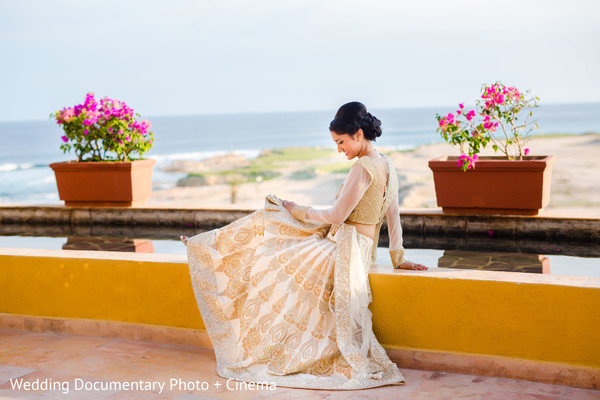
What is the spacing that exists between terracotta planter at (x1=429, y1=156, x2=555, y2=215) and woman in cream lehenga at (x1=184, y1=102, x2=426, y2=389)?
89.5 inches

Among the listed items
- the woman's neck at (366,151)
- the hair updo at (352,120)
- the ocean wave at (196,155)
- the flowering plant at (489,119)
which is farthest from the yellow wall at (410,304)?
the ocean wave at (196,155)

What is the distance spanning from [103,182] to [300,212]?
12.9ft

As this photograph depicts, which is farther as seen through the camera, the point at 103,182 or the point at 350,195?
the point at 103,182

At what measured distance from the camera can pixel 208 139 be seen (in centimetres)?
5197

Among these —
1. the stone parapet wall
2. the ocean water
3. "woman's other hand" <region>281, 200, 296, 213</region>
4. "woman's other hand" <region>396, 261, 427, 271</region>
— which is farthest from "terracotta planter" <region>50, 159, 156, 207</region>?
the ocean water

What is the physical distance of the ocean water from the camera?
3014cm

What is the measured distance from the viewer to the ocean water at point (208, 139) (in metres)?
30.1

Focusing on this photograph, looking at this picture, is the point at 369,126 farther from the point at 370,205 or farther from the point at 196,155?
the point at 196,155

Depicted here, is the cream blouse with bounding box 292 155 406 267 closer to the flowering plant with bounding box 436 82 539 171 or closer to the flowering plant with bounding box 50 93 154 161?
the flowering plant with bounding box 436 82 539 171

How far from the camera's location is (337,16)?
57.2 m

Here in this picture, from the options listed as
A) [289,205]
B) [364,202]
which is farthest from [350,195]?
[289,205]

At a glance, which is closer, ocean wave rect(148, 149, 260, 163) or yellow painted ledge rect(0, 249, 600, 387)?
yellow painted ledge rect(0, 249, 600, 387)

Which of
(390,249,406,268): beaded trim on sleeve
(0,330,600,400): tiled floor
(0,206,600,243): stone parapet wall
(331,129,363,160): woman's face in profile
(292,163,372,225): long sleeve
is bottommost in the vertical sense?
(0,330,600,400): tiled floor

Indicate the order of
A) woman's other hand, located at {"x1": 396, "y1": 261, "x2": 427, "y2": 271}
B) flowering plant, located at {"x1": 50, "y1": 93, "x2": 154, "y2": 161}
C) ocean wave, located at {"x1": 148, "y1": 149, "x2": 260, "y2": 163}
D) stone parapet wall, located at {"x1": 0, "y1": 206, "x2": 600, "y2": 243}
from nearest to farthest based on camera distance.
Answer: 1. woman's other hand, located at {"x1": 396, "y1": 261, "x2": 427, "y2": 271}
2. stone parapet wall, located at {"x1": 0, "y1": 206, "x2": 600, "y2": 243}
3. flowering plant, located at {"x1": 50, "y1": 93, "x2": 154, "y2": 161}
4. ocean wave, located at {"x1": 148, "y1": 149, "x2": 260, "y2": 163}
